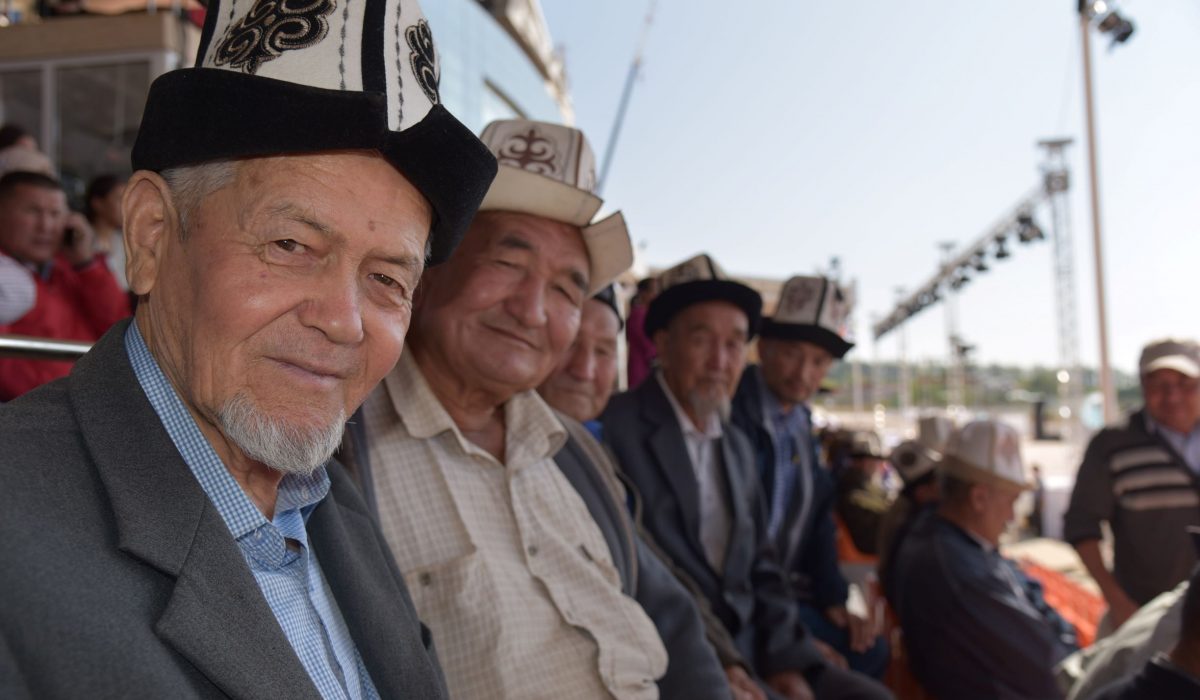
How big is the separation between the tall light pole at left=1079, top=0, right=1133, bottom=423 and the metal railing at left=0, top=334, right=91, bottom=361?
1376cm

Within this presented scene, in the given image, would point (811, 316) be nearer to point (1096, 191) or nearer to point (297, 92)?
point (297, 92)

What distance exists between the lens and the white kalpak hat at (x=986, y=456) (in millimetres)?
3482

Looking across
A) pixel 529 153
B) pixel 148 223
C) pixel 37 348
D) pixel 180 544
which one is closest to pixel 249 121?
pixel 148 223

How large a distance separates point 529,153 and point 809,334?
2.39 meters

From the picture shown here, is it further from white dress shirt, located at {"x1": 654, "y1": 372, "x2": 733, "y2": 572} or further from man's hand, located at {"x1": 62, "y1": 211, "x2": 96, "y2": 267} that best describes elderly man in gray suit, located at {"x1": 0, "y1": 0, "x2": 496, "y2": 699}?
man's hand, located at {"x1": 62, "y1": 211, "x2": 96, "y2": 267}

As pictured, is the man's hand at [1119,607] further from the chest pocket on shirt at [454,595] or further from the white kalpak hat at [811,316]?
the chest pocket on shirt at [454,595]

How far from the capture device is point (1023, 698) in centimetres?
305

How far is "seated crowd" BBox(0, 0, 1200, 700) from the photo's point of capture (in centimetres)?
86

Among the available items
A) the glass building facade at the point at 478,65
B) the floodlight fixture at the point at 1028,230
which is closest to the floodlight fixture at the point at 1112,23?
the floodlight fixture at the point at 1028,230

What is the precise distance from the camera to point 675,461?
9.65 feet

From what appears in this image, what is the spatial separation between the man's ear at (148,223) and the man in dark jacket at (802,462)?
2907 millimetres

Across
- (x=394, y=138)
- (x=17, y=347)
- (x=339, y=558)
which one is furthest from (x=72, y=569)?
(x=17, y=347)

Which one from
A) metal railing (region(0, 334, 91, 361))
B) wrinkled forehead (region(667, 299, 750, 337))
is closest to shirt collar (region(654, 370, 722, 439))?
wrinkled forehead (region(667, 299, 750, 337))

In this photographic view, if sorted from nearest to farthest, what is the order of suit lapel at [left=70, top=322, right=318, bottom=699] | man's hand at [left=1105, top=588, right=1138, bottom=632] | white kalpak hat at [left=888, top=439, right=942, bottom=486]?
suit lapel at [left=70, top=322, right=318, bottom=699]
man's hand at [left=1105, top=588, right=1138, bottom=632]
white kalpak hat at [left=888, top=439, right=942, bottom=486]
